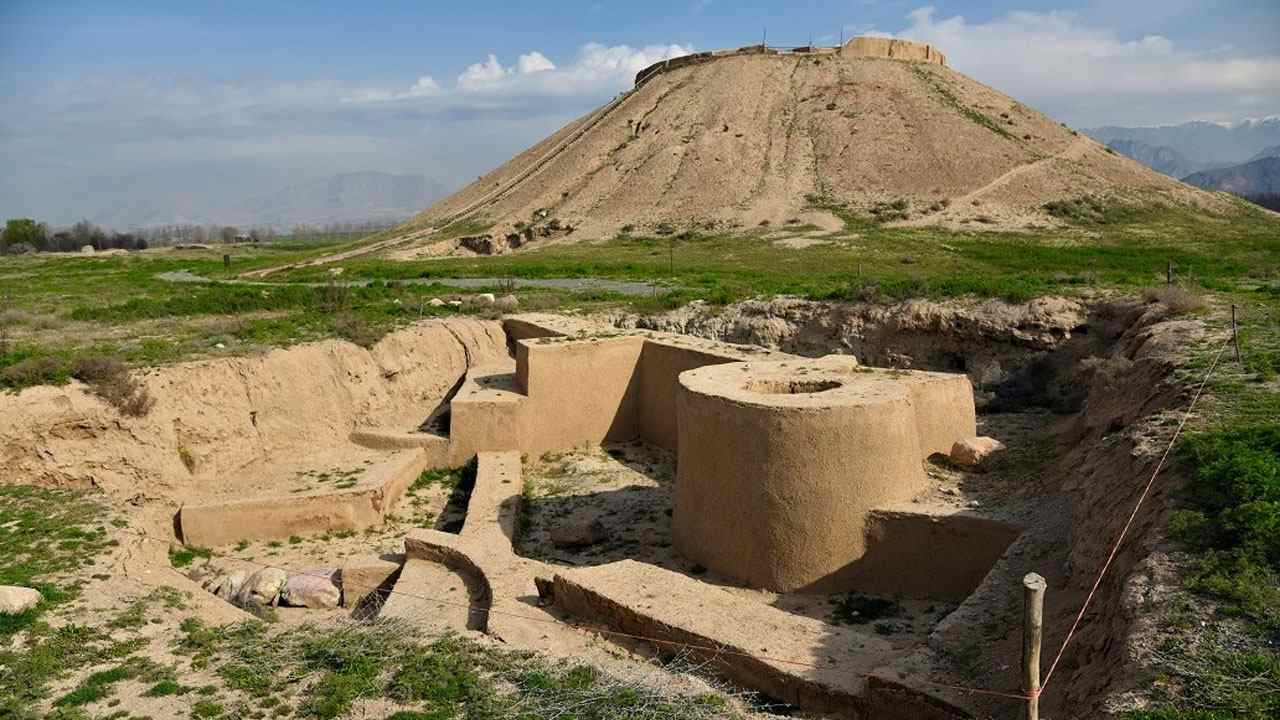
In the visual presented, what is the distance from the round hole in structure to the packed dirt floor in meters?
2.01

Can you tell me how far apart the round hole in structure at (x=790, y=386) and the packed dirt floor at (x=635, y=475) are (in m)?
2.01

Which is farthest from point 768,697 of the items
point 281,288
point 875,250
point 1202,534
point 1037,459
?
point 875,250

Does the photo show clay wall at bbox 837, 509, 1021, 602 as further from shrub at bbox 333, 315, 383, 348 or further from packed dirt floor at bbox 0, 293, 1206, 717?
shrub at bbox 333, 315, 383, 348

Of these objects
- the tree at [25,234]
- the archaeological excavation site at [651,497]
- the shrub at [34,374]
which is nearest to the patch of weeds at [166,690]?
the archaeological excavation site at [651,497]

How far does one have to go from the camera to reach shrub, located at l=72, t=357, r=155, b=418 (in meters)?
13.4

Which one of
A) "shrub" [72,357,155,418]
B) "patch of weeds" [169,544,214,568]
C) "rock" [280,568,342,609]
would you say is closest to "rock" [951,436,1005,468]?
"rock" [280,568,342,609]

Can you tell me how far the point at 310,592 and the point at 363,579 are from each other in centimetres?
70

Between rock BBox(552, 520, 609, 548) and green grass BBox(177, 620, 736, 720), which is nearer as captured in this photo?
green grass BBox(177, 620, 736, 720)

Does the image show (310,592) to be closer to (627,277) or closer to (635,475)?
(635,475)

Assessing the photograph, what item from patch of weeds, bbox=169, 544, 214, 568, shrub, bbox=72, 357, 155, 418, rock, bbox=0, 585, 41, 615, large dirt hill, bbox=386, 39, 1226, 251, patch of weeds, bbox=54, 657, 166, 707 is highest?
large dirt hill, bbox=386, 39, 1226, 251

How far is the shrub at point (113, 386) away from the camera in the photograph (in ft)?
43.8

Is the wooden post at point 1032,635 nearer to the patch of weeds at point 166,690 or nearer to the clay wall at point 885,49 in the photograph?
the patch of weeds at point 166,690

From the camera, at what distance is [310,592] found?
439 inches

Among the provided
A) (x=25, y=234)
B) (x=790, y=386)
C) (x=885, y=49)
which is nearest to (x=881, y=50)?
(x=885, y=49)
